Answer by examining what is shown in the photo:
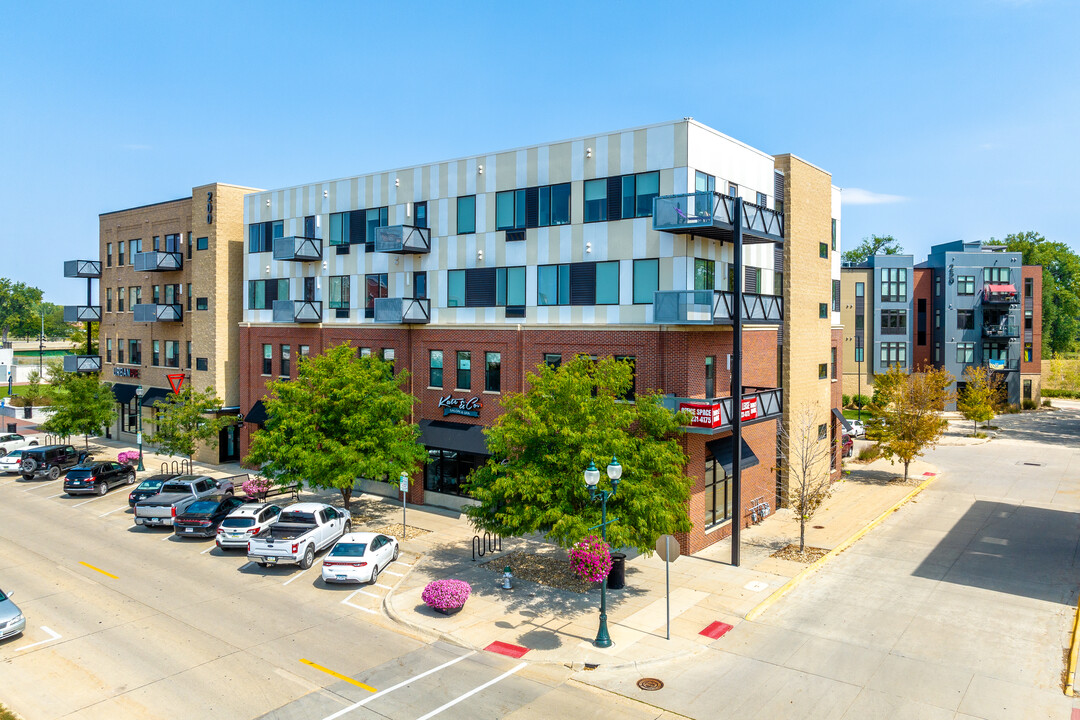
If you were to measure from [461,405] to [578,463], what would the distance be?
40.7 ft

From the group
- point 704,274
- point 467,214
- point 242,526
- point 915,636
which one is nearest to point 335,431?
point 242,526

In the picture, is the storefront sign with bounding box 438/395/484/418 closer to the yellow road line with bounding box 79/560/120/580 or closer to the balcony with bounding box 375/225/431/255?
the balcony with bounding box 375/225/431/255

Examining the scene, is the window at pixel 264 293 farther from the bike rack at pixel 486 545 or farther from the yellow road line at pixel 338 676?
the yellow road line at pixel 338 676

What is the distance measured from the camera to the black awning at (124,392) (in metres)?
50.8

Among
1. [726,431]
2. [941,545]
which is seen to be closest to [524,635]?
[726,431]

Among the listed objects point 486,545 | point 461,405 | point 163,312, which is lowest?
point 486,545

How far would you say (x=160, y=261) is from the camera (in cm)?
4662

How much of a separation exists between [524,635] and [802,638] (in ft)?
23.2

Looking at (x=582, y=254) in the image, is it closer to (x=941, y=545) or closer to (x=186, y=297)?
(x=941, y=545)

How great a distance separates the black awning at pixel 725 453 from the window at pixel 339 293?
20677 millimetres

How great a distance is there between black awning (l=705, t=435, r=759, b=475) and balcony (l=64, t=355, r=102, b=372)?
48757 millimetres

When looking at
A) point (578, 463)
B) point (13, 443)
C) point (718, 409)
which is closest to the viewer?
point (578, 463)

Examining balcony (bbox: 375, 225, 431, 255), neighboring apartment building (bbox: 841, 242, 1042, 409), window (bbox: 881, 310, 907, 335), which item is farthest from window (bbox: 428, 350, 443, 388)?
window (bbox: 881, 310, 907, 335)

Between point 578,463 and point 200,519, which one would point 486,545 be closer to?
point 578,463
